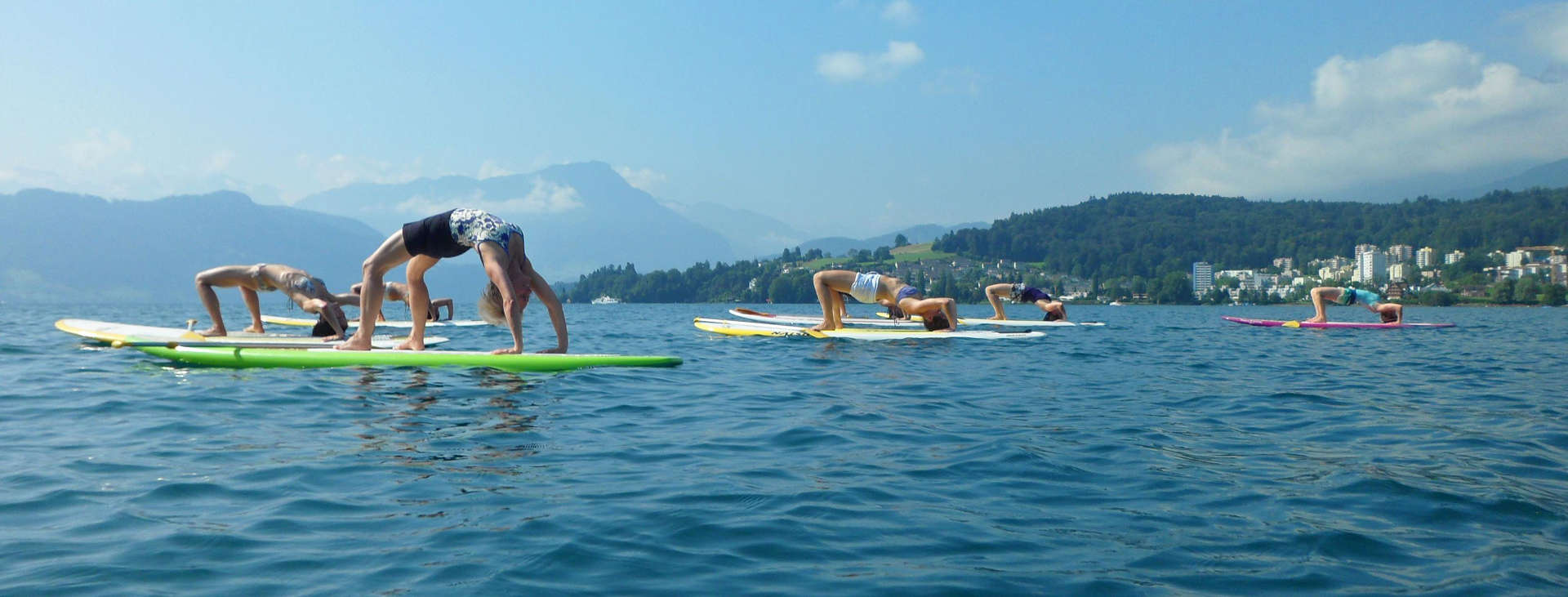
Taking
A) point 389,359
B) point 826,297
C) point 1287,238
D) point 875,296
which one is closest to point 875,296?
point 875,296

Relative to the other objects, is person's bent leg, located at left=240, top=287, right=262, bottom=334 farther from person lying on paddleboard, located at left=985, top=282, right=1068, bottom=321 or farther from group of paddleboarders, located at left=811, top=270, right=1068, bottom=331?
person lying on paddleboard, located at left=985, top=282, right=1068, bottom=321

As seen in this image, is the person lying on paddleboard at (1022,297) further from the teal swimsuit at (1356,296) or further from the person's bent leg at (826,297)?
the teal swimsuit at (1356,296)

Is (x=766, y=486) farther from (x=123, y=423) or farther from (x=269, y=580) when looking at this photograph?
(x=123, y=423)

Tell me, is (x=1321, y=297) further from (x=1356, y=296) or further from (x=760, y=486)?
(x=760, y=486)

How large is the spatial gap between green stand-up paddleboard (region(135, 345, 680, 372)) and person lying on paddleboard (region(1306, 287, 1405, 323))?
21.5m

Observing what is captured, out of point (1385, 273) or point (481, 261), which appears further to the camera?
point (1385, 273)

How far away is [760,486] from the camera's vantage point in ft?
17.2

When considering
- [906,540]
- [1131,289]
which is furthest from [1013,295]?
[1131,289]

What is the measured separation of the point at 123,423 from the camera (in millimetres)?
7242

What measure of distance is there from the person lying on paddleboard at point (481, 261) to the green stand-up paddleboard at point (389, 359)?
29cm

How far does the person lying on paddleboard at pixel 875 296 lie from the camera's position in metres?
18.4

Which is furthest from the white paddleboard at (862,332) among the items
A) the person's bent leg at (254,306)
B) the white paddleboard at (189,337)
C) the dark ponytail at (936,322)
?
the person's bent leg at (254,306)

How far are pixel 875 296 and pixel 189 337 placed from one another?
A: 37.4 ft

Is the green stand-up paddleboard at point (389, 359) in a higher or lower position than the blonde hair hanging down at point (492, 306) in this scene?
lower
